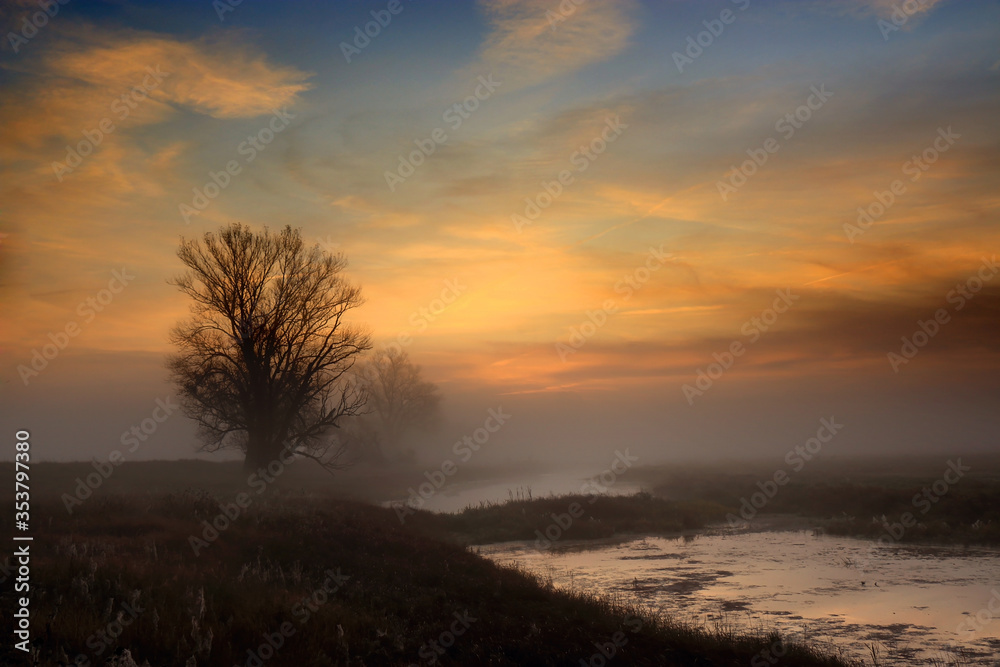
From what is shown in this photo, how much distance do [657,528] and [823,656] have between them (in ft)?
65.7

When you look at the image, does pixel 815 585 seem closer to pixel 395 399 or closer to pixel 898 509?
pixel 898 509

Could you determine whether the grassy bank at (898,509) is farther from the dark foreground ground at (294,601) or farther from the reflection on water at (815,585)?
the reflection on water at (815,585)

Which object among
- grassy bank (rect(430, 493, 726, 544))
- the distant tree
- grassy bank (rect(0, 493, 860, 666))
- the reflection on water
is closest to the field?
grassy bank (rect(0, 493, 860, 666))

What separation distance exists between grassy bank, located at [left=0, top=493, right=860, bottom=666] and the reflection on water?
7.05ft

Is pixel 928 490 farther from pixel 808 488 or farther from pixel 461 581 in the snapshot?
pixel 461 581

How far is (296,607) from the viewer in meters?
10.2

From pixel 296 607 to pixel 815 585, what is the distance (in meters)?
13.7

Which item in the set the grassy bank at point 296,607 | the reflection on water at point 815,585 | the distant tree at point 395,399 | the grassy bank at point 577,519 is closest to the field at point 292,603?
the grassy bank at point 296,607

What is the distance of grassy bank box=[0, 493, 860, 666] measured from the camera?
8312mm

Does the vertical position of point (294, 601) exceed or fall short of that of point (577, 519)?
it exceeds it

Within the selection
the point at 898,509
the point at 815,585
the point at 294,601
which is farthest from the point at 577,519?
the point at 294,601

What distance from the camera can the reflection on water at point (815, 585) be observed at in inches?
451

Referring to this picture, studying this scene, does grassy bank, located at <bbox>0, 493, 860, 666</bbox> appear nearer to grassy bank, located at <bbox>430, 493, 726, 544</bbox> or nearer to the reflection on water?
the reflection on water

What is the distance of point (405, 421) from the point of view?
281ft
